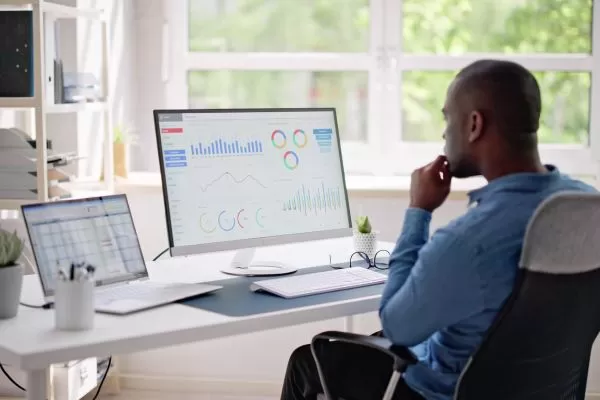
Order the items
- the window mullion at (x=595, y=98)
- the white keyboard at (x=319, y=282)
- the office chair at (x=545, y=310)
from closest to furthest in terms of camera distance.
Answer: the office chair at (x=545, y=310)
the white keyboard at (x=319, y=282)
the window mullion at (x=595, y=98)

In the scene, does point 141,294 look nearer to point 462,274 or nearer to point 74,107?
point 462,274

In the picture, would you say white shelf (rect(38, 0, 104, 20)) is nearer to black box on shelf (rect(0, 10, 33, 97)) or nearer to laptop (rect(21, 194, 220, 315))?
black box on shelf (rect(0, 10, 33, 97))

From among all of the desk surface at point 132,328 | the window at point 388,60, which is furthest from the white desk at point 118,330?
the window at point 388,60

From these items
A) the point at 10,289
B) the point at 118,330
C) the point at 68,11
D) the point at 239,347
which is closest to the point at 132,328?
the point at 118,330

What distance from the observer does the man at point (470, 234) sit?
A: 1.92 meters

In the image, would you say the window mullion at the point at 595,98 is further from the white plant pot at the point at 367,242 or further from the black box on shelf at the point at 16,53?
the black box on shelf at the point at 16,53

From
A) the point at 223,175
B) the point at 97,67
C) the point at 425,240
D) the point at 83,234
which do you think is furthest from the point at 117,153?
the point at 425,240

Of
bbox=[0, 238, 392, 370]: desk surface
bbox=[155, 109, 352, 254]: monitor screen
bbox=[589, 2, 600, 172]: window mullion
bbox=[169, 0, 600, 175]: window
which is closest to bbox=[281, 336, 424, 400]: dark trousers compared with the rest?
bbox=[0, 238, 392, 370]: desk surface

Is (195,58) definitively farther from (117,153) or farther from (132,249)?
(132,249)

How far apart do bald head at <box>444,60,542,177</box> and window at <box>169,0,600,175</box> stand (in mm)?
1991

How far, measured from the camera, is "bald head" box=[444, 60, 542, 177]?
1995 mm

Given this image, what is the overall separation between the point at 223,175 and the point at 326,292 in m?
0.43

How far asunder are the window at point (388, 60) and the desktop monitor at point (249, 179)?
119cm

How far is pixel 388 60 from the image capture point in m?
4.00
